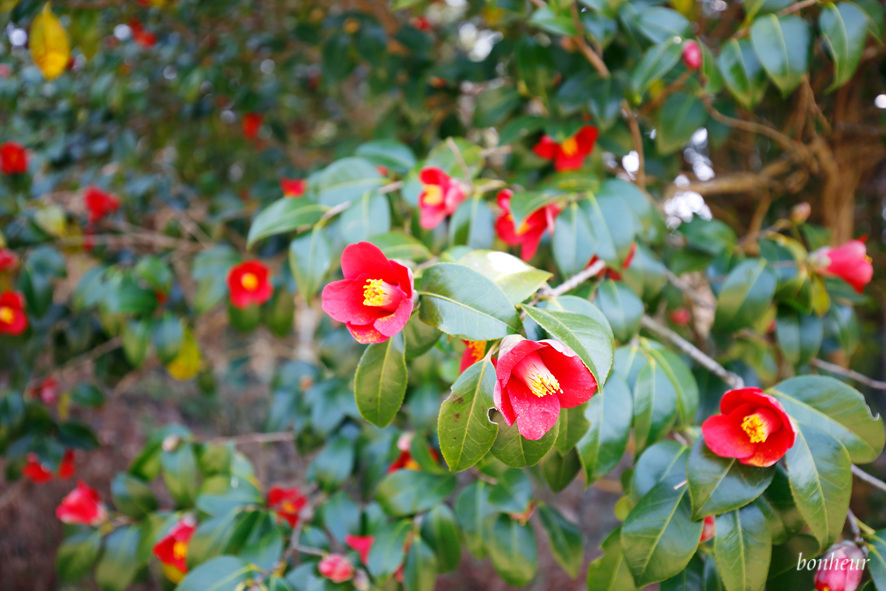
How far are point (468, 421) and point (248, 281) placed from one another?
84 centimetres

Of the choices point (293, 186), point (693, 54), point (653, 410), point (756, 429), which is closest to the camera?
point (756, 429)

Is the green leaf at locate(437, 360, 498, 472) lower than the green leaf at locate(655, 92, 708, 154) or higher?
higher

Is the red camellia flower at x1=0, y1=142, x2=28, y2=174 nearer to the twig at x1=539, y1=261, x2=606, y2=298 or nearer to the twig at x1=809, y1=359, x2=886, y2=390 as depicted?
the twig at x1=539, y1=261, x2=606, y2=298

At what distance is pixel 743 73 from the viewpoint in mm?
815

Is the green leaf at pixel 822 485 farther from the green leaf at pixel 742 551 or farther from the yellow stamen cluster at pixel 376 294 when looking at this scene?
the yellow stamen cluster at pixel 376 294

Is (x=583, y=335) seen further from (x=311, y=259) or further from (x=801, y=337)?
(x=801, y=337)

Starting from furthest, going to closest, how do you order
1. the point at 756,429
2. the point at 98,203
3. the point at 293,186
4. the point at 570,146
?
the point at 98,203 < the point at 293,186 < the point at 570,146 < the point at 756,429

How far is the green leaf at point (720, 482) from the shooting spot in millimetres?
523

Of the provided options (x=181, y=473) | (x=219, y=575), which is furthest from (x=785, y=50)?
(x=181, y=473)

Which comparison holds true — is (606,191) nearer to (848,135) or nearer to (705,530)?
(705,530)

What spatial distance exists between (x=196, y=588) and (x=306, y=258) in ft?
1.62

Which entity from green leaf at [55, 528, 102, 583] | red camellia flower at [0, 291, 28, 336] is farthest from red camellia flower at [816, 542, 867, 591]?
red camellia flower at [0, 291, 28, 336]

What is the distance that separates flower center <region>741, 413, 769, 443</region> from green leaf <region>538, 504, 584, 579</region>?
0.43 metres

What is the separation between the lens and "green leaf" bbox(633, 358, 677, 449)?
0.62 metres
